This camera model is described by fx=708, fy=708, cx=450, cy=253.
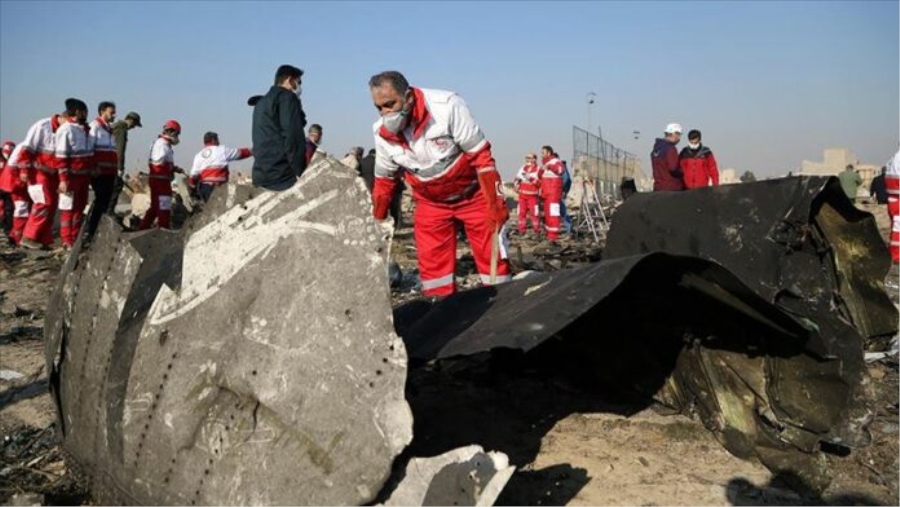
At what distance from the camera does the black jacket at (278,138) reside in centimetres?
603

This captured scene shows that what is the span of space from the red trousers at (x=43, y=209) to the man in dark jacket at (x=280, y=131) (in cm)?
481

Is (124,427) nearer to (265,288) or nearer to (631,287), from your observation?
(265,288)

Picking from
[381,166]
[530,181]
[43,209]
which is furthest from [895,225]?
[43,209]

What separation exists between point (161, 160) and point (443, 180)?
25.5ft

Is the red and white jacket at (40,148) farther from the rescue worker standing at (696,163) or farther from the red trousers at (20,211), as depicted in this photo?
the rescue worker standing at (696,163)

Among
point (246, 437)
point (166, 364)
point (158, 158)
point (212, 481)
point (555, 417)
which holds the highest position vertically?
point (158, 158)

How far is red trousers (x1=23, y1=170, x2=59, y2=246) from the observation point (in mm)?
9391

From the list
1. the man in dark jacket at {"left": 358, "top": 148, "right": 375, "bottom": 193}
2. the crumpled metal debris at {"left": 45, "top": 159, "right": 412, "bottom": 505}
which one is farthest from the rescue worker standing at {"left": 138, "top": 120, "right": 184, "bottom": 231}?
the crumpled metal debris at {"left": 45, "top": 159, "right": 412, "bottom": 505}

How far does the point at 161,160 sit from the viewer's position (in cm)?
1088

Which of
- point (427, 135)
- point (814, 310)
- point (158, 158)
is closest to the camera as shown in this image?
point (814, 310)

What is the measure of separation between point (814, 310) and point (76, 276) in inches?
127

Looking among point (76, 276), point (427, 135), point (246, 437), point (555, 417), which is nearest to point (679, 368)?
point (555, 417)

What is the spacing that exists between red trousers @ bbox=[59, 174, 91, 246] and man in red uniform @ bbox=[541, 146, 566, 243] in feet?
27.0

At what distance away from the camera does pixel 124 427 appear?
8.23 feet
